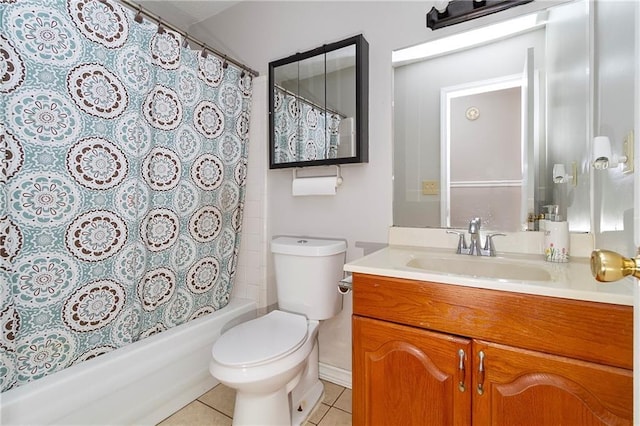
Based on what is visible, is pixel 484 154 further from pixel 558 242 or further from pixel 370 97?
pixel 370 97

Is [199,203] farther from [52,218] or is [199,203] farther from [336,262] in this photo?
[336,262]

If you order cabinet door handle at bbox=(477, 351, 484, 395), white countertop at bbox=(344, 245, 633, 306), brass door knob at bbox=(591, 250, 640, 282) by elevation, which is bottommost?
cabinet door handle at bbox=(477, 351, 484, 395)

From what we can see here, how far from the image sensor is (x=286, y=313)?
1522mm

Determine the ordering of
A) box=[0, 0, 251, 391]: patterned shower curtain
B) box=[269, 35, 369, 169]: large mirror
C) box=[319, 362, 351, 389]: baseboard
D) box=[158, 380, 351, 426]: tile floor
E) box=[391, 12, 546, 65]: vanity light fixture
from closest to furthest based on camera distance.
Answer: box=[0, 0, 251, 391]: patterned shower curtain → box=[391, 12, 546, 65]: vanity light fixture → box=[158, 380, 351, 426]: tile floor → box=[269, 35, 369, 169]: large mirror → box=[319, 362, 351, 389]: baseboard

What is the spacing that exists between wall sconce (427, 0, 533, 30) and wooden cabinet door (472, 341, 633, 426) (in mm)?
1317

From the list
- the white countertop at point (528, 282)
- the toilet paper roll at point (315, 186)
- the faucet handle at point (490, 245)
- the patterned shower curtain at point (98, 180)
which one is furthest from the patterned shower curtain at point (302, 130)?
the faucet handle at point (490, 245)

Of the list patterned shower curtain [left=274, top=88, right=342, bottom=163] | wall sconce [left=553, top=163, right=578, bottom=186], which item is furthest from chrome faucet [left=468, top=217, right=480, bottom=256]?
patterned shower curtain [left=274, top=88, right=342, bottom=163]

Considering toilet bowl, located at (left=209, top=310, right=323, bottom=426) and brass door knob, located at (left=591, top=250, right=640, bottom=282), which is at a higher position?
brass door knob, located at (left=591, top=250, right=640, bottom=282)

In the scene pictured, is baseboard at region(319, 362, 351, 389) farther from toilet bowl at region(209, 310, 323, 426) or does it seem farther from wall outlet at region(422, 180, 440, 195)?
wall outlet at region(422, 180, 440, 195)

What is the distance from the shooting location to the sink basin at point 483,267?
3.54 feet

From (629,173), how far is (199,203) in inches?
66.3

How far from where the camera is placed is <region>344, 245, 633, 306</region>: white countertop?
0.76 m

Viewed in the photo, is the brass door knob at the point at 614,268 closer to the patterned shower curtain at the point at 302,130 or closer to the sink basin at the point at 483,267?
the sink basin at the point at 483,267

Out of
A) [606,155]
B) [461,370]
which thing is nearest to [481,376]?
[461,370]
